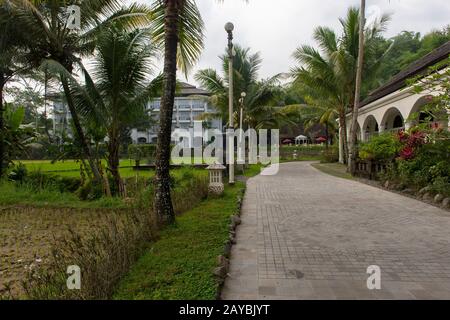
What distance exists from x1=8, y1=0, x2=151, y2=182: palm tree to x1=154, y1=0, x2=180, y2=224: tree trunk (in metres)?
4.19

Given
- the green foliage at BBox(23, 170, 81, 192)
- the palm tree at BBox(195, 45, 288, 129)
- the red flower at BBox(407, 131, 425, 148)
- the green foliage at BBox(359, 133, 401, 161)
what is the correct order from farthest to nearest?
1. the palm tree at BBox(195, 45, 288, 129)
2. the green foliage at BBox(359, 133, 401, 161)
3. the green foliage at BBox(23, 170, 81, 192)
4. the red flower at BBox(407, 131, 425, 148)

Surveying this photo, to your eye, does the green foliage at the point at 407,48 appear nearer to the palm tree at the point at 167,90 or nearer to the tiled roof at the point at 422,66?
the tiled roof at the point at 422,66

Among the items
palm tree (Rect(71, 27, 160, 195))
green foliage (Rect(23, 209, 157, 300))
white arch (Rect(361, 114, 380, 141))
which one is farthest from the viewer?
white arch (Rect(361, 114, 380, 141))

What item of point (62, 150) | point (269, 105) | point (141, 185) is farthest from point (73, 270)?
point (269, 105)

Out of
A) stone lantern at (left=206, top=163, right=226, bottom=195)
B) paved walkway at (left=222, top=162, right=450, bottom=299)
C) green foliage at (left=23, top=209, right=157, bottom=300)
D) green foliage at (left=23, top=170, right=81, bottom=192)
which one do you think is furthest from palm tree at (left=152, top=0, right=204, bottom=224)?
green foliage at (left=23, top=170, right=81, bottom=192)

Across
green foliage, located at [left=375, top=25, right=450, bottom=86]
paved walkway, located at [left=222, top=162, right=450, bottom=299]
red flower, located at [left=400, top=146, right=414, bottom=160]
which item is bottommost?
paved walkway, located at [left=222, top=162, right=450, bottom=299]

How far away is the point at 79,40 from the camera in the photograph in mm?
9422

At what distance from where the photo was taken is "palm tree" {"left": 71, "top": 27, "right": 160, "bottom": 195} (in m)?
8.89

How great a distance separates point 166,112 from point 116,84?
4.91 meters

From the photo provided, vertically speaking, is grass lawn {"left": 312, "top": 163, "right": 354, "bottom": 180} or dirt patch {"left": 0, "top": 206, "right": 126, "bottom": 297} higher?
grass lawn {"left": 312, "top": 163, "right": 354, "bottom": 180}

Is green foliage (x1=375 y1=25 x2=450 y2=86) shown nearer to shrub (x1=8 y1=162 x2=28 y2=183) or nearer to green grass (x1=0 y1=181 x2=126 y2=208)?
green grass (x1=0 y1=181 x2=126 y2=208)

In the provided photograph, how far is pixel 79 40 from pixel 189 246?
8437 mm

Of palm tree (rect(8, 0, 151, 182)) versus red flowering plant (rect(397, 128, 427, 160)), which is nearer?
palm tree (rect(8, 0, 151, 182))

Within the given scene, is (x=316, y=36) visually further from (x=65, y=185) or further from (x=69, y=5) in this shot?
(x=65, y=185)
